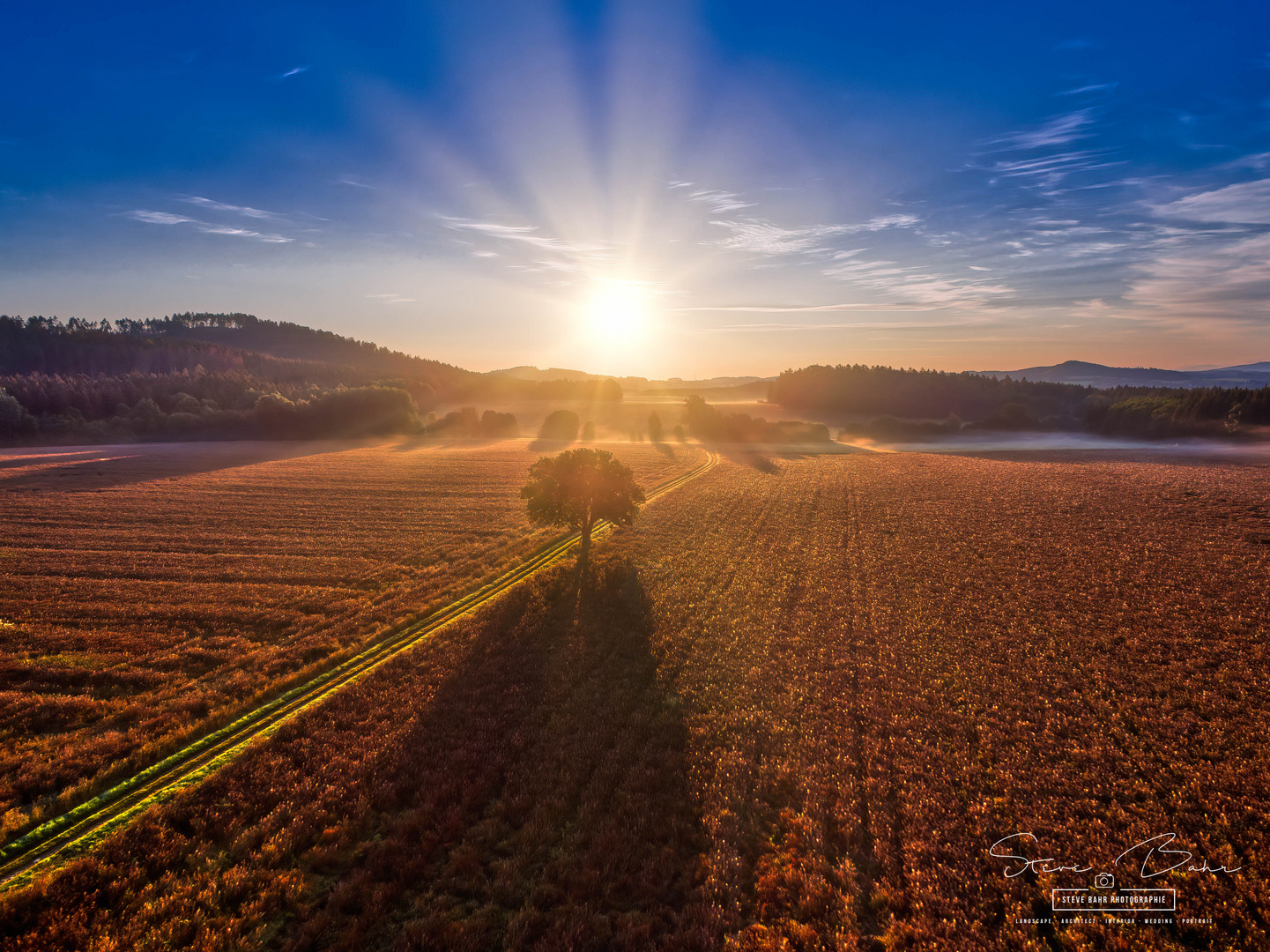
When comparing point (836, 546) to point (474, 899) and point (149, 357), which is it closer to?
point (474, 899)

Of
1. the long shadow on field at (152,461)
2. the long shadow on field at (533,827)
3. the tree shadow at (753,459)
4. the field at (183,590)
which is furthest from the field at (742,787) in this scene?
the long shadow on field at (152,461)

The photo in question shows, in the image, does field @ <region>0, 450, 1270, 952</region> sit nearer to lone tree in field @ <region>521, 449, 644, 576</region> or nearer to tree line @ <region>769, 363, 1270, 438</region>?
lone tree in field @ <region>521, 449, 644, 576</region>

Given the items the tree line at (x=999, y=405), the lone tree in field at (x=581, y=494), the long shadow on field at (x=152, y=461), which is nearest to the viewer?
the lone tree in field at (x=581, y=494)

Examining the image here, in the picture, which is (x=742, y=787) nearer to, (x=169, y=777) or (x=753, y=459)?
(x=169, y=777)

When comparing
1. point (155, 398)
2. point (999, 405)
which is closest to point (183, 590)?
point (155, 398)

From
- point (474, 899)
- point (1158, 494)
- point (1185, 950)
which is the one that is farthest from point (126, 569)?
point (1158, 494)

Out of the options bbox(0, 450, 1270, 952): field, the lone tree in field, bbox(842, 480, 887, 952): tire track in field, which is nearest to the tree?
the lone tree in field

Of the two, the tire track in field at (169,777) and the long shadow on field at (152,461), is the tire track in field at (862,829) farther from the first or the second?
the long shadow on field at (152,461)
